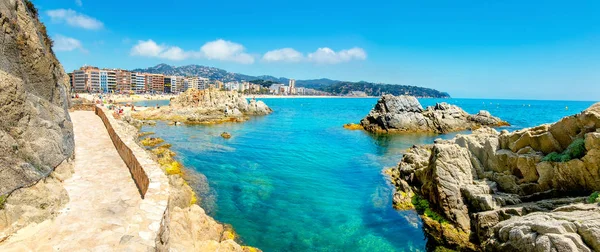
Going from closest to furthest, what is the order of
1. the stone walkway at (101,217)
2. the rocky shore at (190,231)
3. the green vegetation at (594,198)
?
the stone walkway at (101,217) < the rocky shore at (190,231) < the green vegetation at (594,198)

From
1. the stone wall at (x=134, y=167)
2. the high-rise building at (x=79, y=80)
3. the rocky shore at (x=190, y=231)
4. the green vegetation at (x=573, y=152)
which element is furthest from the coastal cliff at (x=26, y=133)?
the high-rise building at (x=79, y=80)

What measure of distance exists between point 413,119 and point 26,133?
59759mm

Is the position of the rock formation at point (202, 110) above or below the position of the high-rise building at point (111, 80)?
below

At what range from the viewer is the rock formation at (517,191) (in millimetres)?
11500

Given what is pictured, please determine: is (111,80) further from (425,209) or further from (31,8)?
(425,209)

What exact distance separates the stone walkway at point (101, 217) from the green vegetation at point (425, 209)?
14.9 meters

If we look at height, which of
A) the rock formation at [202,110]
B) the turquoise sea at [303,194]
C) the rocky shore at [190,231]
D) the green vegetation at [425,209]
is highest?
the rock formation at [202,110]

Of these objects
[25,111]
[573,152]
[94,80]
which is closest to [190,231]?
[25,111]

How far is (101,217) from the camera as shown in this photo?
8.69 m

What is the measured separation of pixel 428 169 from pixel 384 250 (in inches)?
325

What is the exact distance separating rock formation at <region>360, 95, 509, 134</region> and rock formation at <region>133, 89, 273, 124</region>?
30.7m

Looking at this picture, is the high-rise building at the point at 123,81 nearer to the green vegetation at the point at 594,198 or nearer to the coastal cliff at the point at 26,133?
the coastal cliff at the point at 26,133

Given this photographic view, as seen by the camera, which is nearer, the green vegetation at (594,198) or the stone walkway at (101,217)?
the stone walkway at (101,217)

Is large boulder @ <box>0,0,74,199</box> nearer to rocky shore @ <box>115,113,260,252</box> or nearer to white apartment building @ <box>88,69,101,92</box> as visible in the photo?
rocky shore @ <box>115,113,260,252</box>
